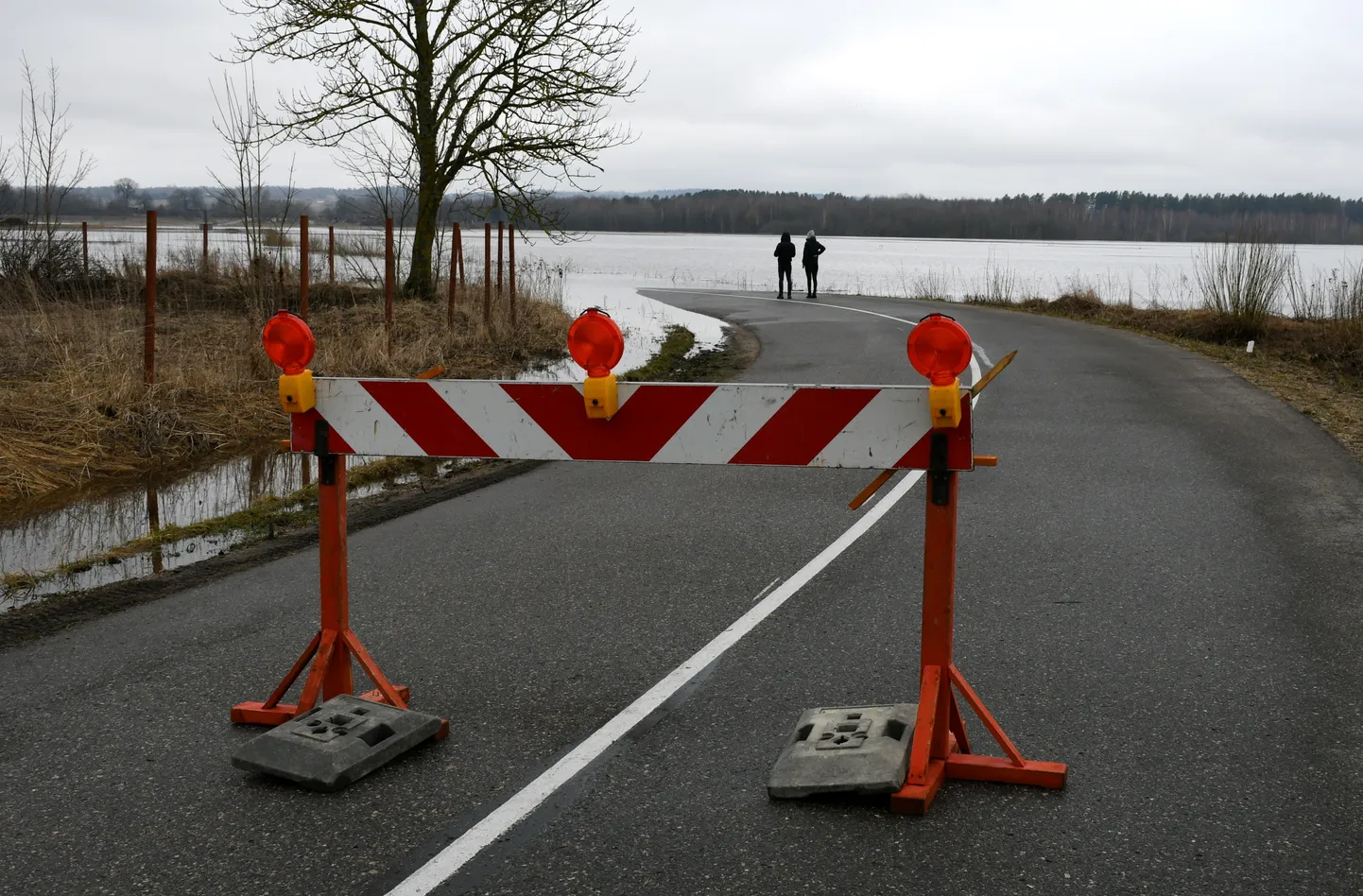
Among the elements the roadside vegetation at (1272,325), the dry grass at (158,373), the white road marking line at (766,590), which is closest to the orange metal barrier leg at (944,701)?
the white road marking line at (766,590)

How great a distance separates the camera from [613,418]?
4.49 meters

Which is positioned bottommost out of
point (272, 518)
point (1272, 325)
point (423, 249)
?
point (272, 518)

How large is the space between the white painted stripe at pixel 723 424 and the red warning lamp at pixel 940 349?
0.59 m

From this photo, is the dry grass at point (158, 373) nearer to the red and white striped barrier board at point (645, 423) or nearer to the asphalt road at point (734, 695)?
the asphalt road at point (734, 695)

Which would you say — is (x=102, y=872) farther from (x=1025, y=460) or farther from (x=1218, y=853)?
(x=1025, y=460)

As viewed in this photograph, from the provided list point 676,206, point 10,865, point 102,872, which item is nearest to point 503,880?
point 102,872

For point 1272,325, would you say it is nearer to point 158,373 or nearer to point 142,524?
point 158,373

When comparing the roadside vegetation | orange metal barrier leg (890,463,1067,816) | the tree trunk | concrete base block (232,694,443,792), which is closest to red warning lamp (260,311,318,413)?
concrete base block (232,694,443,792)

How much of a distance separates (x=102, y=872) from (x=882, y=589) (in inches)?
157

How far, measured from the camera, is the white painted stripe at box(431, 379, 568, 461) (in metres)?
4.55

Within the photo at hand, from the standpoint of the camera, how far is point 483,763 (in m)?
4.19

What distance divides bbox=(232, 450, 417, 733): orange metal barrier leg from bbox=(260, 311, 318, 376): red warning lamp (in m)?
0.36

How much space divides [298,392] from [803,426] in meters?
1.93

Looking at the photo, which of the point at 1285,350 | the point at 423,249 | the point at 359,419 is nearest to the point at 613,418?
the point at 359,419
